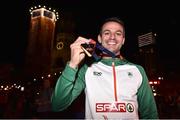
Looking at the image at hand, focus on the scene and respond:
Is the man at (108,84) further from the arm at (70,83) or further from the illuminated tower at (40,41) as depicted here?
the illuminated tower at (40,41)

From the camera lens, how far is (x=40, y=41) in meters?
54.6

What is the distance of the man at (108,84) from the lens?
2.80 meters

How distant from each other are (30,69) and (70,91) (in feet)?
169

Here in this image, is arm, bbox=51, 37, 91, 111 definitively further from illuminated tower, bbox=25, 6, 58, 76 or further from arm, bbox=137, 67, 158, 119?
illuminated tower, bbox=25, 6, 58, 76

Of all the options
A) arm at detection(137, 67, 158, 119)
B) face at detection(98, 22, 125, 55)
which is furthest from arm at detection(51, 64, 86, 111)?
arm at detection(137, 67, 158, 119)

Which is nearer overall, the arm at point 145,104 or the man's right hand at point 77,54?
the man's right hand at point 77,54

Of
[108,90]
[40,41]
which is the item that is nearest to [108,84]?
[108,90]

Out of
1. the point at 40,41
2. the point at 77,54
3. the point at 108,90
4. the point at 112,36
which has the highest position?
the point at 40,41

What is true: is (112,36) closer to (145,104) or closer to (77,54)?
(77,54)

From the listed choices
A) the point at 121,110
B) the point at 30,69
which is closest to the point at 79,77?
the point at 121,110

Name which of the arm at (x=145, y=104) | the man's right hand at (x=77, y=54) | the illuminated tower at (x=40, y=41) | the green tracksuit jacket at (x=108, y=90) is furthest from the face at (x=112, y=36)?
the illuminated tower at (x=40, y=41)

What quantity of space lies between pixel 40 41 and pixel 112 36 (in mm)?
52672

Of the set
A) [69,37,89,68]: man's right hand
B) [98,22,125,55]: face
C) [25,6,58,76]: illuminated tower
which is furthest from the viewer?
[25,6,58,76]: illuminated tower

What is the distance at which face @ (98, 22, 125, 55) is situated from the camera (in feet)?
10.6
